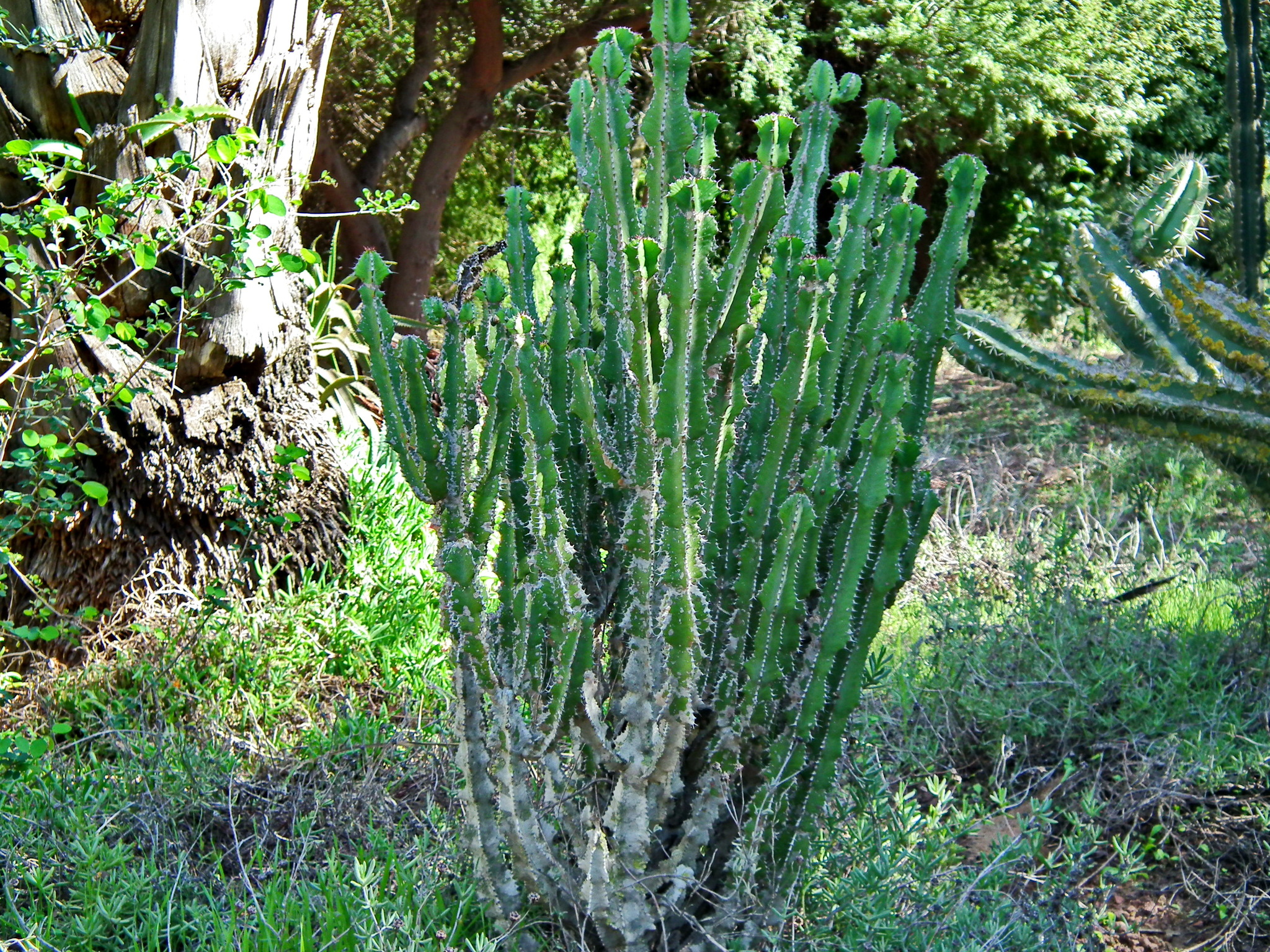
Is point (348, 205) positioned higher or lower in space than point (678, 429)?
higher

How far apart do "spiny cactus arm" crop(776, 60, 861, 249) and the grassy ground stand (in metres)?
1.04

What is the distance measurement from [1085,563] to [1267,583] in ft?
1.98

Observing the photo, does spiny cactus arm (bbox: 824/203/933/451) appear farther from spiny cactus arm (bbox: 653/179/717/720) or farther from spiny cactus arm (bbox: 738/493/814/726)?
spiny cactus arm (bbox: 653/179/717/720)

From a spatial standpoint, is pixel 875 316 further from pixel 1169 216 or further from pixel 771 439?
pixel 1169 216

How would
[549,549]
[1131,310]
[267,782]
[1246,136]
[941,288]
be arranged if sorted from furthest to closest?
[1246,136] → [1131,310] → [267,782] → [941,288] → [549,549]

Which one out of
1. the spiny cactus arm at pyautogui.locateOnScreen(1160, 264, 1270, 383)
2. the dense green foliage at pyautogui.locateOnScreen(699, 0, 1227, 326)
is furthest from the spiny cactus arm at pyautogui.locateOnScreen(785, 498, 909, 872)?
the dense green foliage at pyautogui.locateOnScreen(699, 0, 1227, 326)

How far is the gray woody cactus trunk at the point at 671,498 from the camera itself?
184 centimetres

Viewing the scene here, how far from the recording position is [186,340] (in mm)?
3504

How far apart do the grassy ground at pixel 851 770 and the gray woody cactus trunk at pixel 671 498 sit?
8.9 inches

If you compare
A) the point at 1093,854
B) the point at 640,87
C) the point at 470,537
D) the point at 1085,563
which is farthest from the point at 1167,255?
the point at 640,87

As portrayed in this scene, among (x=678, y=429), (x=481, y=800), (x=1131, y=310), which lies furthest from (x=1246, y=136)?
(x=481, y=800)

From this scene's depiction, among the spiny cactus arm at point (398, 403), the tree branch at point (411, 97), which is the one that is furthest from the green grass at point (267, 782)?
the tree branch at point (411, 97)

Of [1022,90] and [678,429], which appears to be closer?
[678,429]

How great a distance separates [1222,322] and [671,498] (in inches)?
86.3
